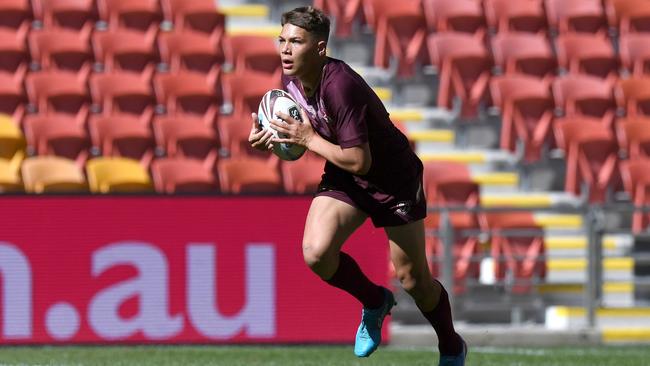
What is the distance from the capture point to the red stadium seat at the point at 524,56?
45.9 ft

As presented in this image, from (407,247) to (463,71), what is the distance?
7845 mm

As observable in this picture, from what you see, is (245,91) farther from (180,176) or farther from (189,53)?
(180,176)

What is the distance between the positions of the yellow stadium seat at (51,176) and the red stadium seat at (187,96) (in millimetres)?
2156

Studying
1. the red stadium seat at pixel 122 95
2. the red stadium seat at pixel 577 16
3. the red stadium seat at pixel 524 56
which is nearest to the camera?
the red stadium seat at pixel 122 95

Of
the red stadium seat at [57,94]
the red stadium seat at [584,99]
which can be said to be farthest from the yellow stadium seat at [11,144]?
the red stadium seat at [584,99]

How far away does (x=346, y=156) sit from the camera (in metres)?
5.74

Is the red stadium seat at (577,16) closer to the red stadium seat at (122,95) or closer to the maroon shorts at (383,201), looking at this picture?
Answer: the red stadium seat at (122,95)

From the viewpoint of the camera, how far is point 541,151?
13359mm

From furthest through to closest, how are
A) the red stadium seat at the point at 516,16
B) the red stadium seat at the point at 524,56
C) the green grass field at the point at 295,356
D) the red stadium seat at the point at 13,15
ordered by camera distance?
the red stadium seat at the point at 516,16 < the red stadium seat at the point at 524,56 < the red stadium seat at the point at 13,15 < the green grass field at the point at 295,356

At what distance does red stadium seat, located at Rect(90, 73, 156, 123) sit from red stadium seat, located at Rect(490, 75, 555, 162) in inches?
136

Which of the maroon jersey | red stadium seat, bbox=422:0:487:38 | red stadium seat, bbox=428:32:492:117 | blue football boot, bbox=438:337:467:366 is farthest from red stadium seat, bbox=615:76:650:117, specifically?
the maroon jersey

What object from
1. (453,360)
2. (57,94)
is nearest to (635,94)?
(57,94)

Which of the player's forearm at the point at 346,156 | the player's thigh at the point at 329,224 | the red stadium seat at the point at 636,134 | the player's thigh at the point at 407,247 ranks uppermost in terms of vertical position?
the player's forearm at the point at 346,156

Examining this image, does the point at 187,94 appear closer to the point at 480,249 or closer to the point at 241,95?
the point at 241,95
